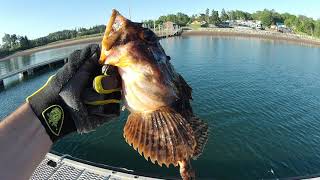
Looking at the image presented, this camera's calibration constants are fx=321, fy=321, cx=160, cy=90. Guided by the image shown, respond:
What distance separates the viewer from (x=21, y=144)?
A: 2.81 meters

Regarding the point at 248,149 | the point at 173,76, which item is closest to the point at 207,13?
the point at 248,149

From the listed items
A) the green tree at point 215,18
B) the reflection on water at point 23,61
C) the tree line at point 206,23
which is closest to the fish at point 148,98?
the reflection on water at point 23,61

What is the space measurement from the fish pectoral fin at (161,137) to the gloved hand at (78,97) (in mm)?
435

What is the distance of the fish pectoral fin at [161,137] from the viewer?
3775 millimetres

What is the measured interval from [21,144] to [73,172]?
1480cm

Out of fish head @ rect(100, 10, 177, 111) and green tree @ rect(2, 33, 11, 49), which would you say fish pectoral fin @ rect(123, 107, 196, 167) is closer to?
fish head @ rect(100, 10, 177, 111)

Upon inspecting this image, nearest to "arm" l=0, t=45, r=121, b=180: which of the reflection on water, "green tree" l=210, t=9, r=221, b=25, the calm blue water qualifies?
the calm blue water

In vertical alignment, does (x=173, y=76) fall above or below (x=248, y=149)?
above

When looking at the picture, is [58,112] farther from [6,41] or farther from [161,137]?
[6,41]

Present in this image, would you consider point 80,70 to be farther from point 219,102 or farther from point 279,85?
point 279,85

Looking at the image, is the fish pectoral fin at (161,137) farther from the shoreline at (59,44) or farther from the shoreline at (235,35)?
the shoreline at (59,44)

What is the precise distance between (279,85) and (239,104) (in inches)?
433

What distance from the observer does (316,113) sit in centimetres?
3058

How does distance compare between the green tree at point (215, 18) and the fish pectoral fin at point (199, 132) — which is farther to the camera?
the green tree at point (215, 18)
